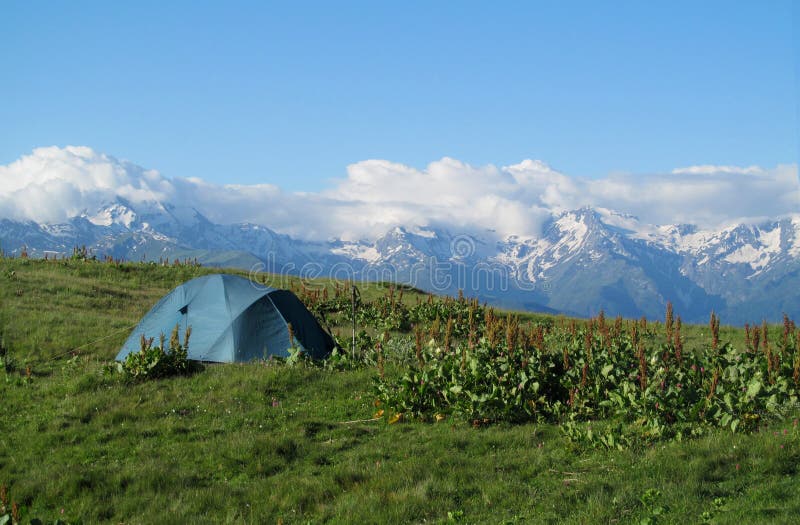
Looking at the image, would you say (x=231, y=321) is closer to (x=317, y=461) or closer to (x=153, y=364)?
(x=153, y=364)

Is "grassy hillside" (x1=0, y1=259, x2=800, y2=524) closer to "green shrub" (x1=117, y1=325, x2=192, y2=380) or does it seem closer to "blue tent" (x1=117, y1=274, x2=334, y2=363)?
"green shrub" (x1=117, y1=325, x2=192, y2=380)

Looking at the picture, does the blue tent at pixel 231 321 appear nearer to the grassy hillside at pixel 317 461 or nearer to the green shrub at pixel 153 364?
the grassy hillside at pixel 317 461

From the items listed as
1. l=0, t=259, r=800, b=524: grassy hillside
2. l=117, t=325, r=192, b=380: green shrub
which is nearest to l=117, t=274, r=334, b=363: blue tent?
l=0, t=259, r=800, b=524: grassy hillside

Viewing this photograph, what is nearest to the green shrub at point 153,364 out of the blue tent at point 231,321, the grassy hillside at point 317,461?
the grassy hillside at point 317,461

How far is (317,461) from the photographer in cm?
1201

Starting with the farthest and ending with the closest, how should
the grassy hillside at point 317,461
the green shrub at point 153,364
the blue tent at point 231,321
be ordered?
the blue tent at point 231,321 < the green shrub at point 153,364 < the grassy hillside at point 317,461

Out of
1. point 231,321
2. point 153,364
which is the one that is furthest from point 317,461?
A: point 231,321

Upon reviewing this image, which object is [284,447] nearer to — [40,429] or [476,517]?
[476,517]

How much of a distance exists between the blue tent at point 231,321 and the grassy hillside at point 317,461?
207cm

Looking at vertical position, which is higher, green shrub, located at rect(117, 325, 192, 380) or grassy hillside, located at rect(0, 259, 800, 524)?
green shrub, located at rect(117, 325, 192, 380)

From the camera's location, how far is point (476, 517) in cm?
893

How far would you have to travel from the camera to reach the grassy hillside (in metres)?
9.21

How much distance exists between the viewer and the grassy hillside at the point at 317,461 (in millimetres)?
9211

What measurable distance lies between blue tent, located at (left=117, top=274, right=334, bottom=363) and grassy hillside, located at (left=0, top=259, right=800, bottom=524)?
2072 millimetres
